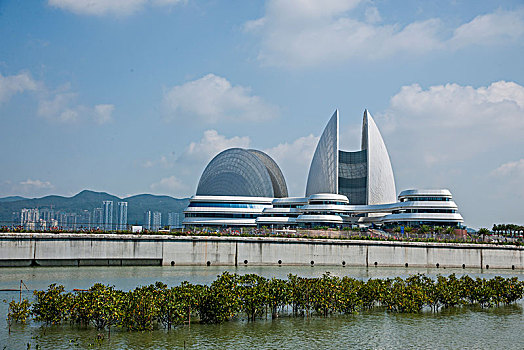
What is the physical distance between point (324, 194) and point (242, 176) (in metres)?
22.0

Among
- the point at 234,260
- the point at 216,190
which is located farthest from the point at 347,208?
the point at 234,260

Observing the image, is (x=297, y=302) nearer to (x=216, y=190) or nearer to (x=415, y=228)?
(x=415, y=228)

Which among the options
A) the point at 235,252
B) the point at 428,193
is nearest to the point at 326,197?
the point at 428,193

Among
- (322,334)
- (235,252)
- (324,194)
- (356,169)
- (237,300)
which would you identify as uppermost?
(356,169)

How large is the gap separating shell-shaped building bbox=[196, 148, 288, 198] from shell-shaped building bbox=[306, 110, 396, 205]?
9124 mm

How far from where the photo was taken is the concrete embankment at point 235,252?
47.7 meters

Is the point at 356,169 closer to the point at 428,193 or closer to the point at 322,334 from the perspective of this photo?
the point at 428,193

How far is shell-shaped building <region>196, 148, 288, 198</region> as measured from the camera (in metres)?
103

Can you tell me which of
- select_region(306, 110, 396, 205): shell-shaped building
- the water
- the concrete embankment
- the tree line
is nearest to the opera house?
select_region(306, 110, 396, 205): shell-shaped building

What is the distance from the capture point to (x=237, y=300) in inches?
891

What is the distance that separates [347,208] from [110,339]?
2956 inches

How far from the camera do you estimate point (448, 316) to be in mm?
25531

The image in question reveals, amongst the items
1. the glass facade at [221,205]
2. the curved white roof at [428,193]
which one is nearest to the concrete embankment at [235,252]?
the curved white roof at [428,193]

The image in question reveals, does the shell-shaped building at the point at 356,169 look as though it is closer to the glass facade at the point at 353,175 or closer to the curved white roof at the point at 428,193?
the glass facade at the point at 353,175
